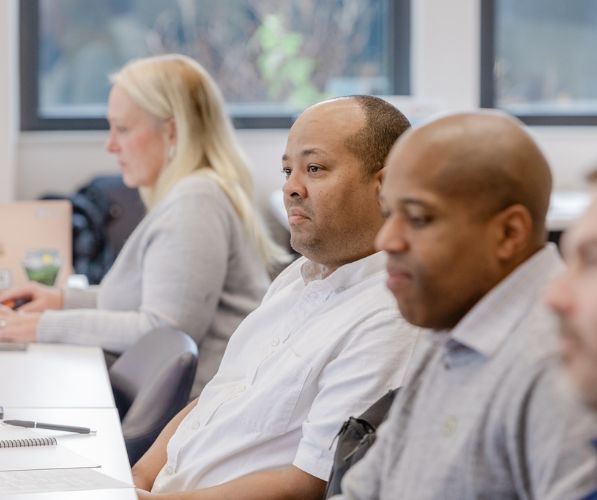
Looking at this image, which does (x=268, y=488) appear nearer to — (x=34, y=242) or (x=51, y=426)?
(x=51, y=426)

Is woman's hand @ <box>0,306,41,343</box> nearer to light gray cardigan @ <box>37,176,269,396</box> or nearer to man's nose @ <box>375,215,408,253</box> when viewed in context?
light gray cardigan @ <box>37,176,269,396</box>

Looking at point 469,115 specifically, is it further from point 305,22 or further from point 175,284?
point 305,22

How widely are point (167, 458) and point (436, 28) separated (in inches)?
143

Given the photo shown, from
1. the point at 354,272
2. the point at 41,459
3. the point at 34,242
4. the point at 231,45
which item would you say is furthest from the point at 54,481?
the point at 231,45

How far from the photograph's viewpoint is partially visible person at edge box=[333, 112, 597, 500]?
105cm

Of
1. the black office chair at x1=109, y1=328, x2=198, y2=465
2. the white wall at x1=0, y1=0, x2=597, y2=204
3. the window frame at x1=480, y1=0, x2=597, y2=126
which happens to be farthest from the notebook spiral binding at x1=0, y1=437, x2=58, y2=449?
the window frame at x1=480, y1=0, x2=597, y2=126

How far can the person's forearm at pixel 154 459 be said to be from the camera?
2.04 m

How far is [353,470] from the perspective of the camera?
4.23ft

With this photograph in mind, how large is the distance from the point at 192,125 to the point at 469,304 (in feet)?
Result: 6.26

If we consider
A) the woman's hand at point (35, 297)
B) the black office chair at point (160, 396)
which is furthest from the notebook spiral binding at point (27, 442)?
the woman's hand at point (35, 297)

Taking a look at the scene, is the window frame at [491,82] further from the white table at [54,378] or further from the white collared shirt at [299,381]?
the white collared shirt at [299,381]

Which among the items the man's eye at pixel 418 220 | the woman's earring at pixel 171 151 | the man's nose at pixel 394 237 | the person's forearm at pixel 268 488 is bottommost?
the person's forearm at pixel 268 488

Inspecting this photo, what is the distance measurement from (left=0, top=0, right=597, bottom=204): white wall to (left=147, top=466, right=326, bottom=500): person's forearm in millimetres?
3601

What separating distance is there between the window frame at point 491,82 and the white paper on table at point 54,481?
Answer: 413 centimetres
